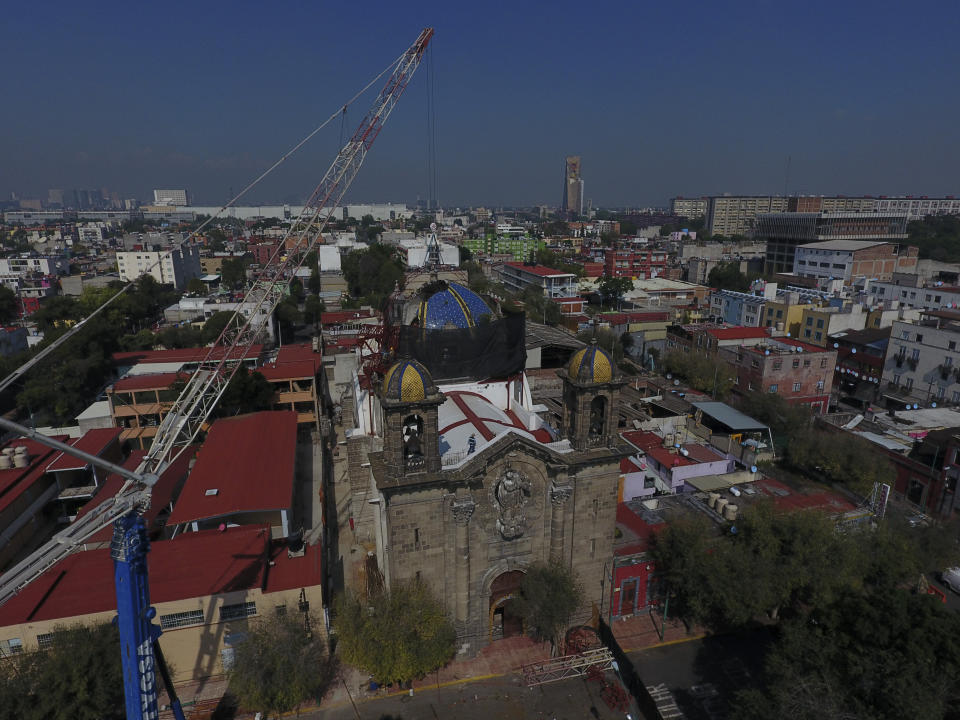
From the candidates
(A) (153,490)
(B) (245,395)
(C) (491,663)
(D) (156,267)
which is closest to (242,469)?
(A) (153,490)

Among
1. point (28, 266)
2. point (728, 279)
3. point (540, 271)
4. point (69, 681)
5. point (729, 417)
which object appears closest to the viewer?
point (69, 681)

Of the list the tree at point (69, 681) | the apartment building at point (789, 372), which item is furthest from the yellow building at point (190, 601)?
the apartment building at point (789, 372)

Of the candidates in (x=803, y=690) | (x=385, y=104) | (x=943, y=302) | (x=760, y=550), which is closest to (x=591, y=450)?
(x=760, y=550)

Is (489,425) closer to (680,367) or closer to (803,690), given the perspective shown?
(803,690)

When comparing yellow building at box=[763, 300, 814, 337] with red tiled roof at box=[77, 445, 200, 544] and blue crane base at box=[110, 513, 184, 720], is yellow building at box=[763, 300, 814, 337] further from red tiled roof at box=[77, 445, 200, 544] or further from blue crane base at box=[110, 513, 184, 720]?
blue crane base at box=[110, 513, 184, 720]

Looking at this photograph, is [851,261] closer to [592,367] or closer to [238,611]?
[592,367]
